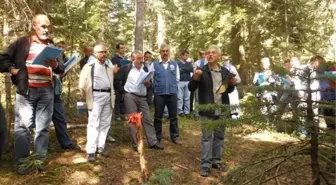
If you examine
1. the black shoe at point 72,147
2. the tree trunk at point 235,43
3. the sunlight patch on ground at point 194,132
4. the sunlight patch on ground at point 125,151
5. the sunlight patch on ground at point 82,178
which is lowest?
the sunlight patch on ground at point 82,178

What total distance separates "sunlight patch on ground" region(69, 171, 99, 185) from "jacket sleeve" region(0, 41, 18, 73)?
6.51ft

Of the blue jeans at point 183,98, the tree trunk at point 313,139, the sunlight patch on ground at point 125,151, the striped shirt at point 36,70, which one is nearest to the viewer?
the tree trunk at point 313,139

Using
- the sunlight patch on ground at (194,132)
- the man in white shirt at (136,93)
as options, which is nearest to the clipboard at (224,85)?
the man in white shirt at (136,93)

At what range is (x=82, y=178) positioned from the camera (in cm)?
548

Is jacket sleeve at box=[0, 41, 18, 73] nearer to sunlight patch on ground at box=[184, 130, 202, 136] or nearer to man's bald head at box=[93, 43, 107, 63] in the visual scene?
man's bald head at box=[93, 43, 107, 63]

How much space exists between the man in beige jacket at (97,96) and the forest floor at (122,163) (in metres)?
0.37

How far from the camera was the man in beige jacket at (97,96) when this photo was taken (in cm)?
607

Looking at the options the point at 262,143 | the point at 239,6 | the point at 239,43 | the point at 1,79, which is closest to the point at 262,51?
the point at 239,43

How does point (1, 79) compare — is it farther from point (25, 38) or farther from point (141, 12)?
point (141, 12)

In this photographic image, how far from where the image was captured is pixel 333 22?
13.7 m

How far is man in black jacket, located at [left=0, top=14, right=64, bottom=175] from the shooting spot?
504 centimetres

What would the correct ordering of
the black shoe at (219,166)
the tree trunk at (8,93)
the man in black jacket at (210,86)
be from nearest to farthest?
the tree trunk at (8,93), the man in black jacket at (210,86), the black shoe at (219,166)

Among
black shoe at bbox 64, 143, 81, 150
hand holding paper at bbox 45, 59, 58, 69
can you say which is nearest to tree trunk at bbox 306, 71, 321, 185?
hand holding paper at bbox 45, 59, 58, 69

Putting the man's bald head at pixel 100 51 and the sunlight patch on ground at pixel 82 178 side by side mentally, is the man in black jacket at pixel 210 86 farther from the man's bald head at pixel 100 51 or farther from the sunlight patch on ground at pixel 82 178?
the sunlight patch on ground at pixel 82 178
